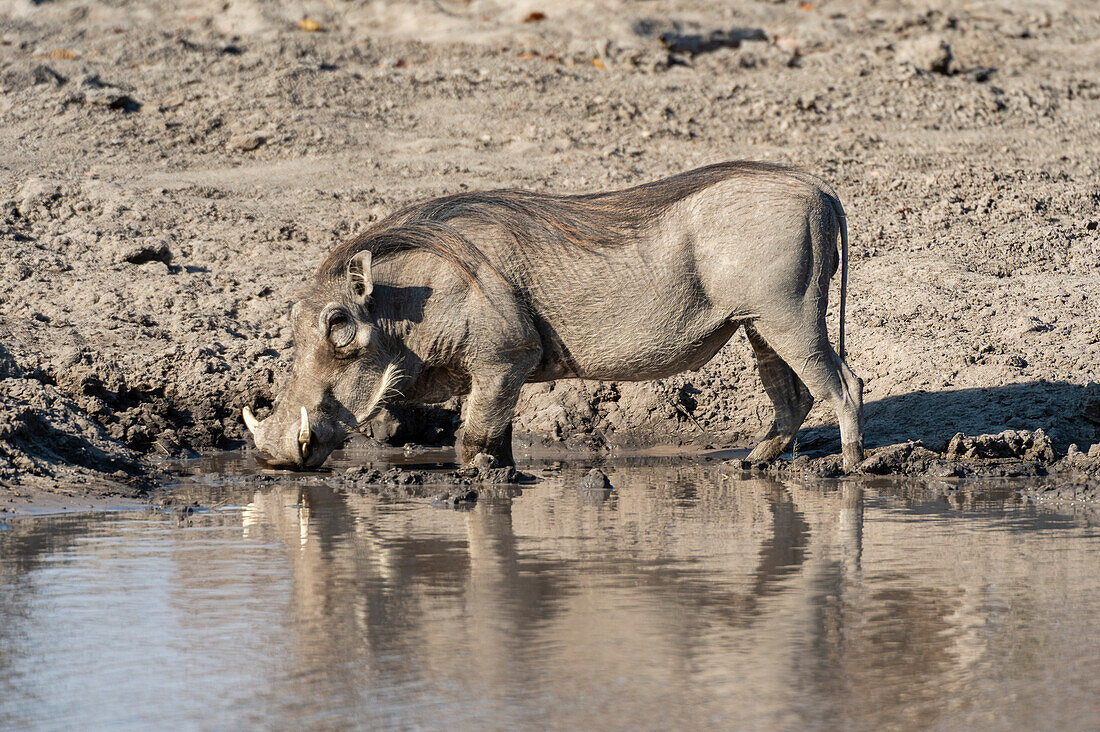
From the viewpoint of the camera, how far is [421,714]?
9.26 ft

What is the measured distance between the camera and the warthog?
20.7 ft

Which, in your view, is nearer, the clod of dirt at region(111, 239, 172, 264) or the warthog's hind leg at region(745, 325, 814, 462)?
the warthog's hind leg at region(745, 325, 814, 462)

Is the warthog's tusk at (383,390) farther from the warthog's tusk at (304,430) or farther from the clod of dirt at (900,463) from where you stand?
the clod of dirt at (900,463)

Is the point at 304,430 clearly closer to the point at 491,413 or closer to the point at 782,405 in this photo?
the point at 491,413

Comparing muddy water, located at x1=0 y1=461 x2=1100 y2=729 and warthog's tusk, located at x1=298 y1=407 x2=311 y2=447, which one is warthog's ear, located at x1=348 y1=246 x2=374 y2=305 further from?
muddy water, located at x1=0 y1=461 x2=1100 y2=729

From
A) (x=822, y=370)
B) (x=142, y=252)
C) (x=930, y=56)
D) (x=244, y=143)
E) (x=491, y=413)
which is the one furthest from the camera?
(x=930, y=56)

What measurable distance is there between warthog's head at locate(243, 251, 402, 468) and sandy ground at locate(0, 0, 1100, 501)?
77cm

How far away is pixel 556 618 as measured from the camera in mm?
3605

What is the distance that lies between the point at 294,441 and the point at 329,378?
339 millimetres

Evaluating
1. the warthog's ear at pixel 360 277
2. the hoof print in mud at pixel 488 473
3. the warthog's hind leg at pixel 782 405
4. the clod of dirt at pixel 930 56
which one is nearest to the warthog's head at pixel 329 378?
the warthog's ear at pixel 360 277

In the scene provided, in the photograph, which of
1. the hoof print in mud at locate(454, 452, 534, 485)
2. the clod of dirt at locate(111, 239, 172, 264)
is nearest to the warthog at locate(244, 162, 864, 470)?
the hoof print in mud at locate(454, 452, 534, 485)

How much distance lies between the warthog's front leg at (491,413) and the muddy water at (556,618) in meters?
1.03

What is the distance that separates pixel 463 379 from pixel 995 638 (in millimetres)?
3597

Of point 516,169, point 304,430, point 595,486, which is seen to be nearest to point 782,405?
point 595,486
